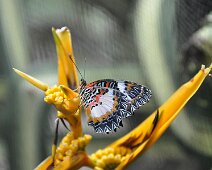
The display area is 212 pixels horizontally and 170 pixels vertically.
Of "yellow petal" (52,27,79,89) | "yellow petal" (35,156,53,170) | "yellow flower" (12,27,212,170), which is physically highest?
"yellow petal" (52,27,79,89)

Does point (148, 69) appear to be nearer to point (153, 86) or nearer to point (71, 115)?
point (153, 86)

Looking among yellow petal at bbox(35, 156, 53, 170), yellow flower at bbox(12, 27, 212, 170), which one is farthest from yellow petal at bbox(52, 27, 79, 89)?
yellow petal at bbox(35, 156, 53, 170)

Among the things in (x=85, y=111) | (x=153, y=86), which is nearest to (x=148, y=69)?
(x=153, y=86)

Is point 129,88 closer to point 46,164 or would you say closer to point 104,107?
point 104,107

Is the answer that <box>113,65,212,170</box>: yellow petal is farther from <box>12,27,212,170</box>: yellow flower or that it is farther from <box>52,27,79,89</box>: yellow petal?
<box>52,27,79,89</box>: yellow petal

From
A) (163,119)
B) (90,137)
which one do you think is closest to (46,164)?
(90,137)

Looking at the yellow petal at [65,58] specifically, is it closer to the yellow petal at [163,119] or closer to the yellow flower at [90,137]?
the yellow flower at [90,137]

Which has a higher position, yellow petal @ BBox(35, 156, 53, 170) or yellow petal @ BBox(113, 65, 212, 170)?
yellow petal @ BBox(113, 65, 212, 170)
